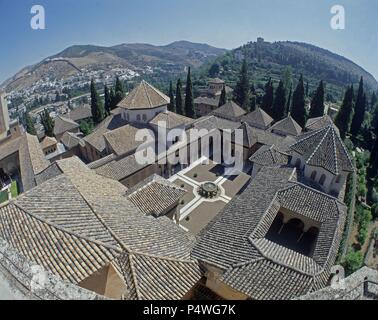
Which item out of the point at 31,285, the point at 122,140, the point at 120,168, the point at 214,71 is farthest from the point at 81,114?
the point at 214,71


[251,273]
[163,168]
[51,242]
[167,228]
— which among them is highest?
[51,242]

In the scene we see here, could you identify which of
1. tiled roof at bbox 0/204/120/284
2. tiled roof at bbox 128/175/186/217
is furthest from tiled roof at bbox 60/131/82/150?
tiled roof at bbox 0/204/120/284

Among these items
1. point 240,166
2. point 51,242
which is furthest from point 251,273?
point 240,166

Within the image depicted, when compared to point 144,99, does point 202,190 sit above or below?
below

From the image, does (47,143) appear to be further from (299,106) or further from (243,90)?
(299,106)

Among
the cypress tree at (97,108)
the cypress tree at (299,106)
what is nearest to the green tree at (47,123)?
the cypress tree at (97,108)

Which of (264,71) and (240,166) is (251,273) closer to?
(240,166)
